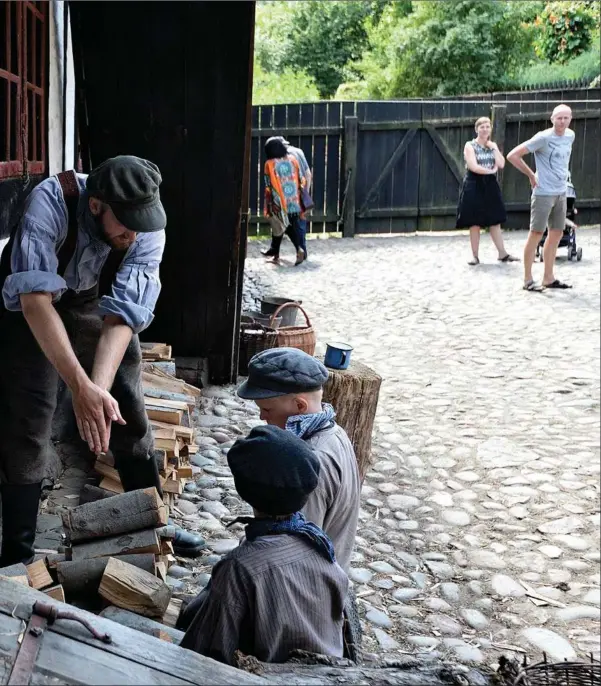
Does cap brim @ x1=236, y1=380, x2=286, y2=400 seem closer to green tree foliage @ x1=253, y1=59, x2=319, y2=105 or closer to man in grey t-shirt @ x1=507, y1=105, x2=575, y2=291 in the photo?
A: man in grey t-shirt @ x1=507, y1=105, x2=575, y2=291

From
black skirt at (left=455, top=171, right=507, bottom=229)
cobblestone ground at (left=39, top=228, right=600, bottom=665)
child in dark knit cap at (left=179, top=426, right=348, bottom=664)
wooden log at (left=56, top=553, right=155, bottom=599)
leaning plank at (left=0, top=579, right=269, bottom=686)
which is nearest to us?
leaning plank at (left=0, top=579, right=269, bottom=686)

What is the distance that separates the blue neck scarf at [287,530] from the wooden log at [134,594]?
3.11 feet

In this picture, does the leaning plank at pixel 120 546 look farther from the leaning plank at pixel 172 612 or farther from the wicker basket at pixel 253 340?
the wicker basket at pixel 253 340

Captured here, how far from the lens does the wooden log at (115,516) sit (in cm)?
372

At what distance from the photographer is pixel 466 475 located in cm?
577

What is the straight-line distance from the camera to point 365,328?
31.0ft

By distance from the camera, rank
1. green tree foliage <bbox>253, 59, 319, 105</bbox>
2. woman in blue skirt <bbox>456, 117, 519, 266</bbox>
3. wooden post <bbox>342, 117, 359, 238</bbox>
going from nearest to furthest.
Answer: woman in blue skirt <bbox>456, 117, 519, 266</bbox>, wooden post <bbox>342, 117, 359, 238</bbox>, green tree foliage <bbox>253, 59, 319, 105</bbox>

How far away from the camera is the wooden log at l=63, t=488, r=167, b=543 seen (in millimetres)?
3721

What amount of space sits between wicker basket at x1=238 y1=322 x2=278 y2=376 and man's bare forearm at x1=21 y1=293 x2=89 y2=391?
12.4ft

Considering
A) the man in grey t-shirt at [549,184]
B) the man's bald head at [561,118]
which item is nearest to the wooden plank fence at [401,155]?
the man in grey t-shirt at [549,184]

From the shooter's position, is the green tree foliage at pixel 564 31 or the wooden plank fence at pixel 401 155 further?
the green tree foliage at pixel 564 31

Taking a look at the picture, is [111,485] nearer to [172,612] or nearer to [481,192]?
[172,612]

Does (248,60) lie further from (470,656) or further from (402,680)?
(402,680)

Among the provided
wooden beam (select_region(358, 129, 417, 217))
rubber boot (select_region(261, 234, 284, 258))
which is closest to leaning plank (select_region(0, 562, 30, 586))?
rubber boot (select_region(261, 234, 284, 258))
